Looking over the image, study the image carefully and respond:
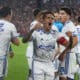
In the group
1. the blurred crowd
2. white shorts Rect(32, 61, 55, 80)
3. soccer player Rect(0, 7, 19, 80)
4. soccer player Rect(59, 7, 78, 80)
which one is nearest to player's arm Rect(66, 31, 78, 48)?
soccer player Rect(59, 7, 78, 80)

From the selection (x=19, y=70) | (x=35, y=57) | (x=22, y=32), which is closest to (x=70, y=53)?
(x=35, y=57)

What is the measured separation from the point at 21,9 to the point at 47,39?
2829 cm

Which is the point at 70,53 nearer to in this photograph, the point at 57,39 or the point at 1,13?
the point at 57,39

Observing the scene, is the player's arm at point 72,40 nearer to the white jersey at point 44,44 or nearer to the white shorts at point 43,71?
the white jersey at point 44,44

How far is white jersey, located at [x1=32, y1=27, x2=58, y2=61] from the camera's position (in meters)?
6.21

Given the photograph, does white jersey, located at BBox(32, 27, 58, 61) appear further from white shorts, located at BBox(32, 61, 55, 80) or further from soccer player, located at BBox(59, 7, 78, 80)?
soccer player, located at BBox(59, 7, 78, 80)

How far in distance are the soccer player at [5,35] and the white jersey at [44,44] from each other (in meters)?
0.34

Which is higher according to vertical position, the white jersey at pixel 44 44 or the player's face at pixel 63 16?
the player's face at pixel 63 16

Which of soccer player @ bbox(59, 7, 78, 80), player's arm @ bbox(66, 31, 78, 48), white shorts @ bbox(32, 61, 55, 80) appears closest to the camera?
white shorts @ bbox(32, 61, 55, 80)

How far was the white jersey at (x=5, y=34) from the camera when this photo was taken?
20.1 feet

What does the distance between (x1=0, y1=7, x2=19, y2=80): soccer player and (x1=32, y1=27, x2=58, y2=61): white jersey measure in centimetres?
34

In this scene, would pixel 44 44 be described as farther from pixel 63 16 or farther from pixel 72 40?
pixel 63 16

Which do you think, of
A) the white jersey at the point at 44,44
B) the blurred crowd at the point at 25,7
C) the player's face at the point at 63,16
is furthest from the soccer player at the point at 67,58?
the blurred crowd at the point at 25,7

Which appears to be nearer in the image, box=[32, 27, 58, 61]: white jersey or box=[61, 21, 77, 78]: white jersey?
box=[32, 27, 58, 61]: white jersey
